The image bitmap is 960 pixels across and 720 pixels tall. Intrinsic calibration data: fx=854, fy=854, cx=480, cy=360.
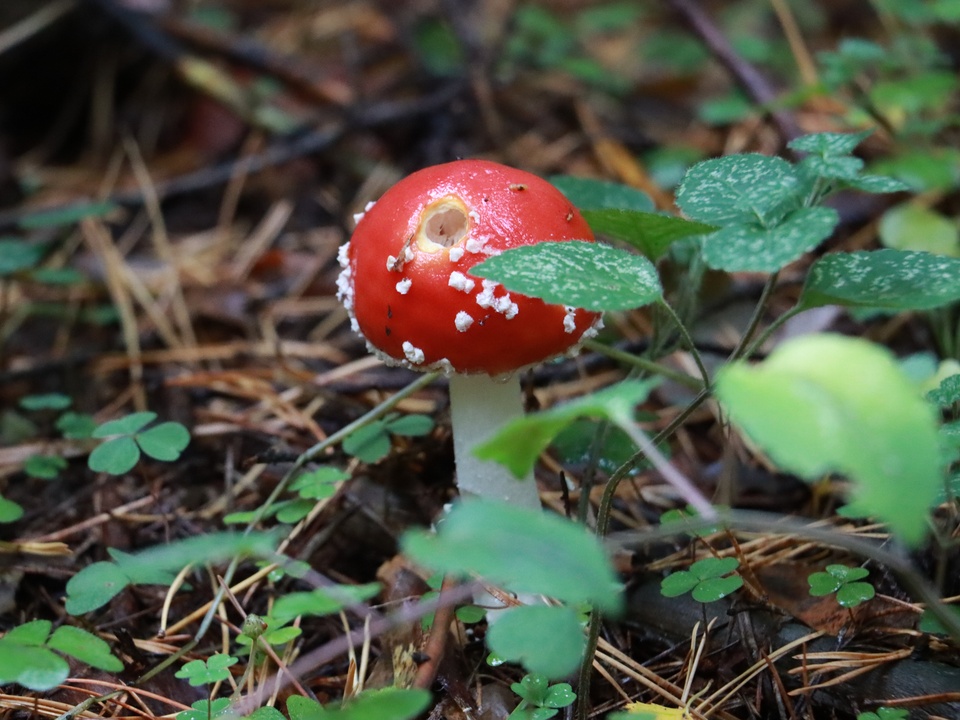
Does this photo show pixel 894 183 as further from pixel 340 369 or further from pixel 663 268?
pixel 340 369

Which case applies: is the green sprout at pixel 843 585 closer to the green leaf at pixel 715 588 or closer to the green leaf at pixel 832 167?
the green leaf at pixel 715 588

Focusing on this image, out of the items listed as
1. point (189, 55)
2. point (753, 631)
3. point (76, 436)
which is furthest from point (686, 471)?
point (189, 55)

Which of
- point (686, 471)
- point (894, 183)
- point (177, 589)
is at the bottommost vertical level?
point (686, 471)

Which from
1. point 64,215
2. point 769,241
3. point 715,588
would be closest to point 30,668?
point 715,588

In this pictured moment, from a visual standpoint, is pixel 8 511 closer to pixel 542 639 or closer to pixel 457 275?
pixel 457 275

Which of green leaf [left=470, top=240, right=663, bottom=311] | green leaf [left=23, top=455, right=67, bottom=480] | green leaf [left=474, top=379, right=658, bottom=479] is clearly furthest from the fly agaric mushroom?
green leaf [left=23, top=455, right=67, bottom=480]

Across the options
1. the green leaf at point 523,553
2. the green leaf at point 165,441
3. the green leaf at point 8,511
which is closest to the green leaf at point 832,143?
the green leaf at point 523,553

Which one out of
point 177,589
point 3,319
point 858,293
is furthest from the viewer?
point 3,319
